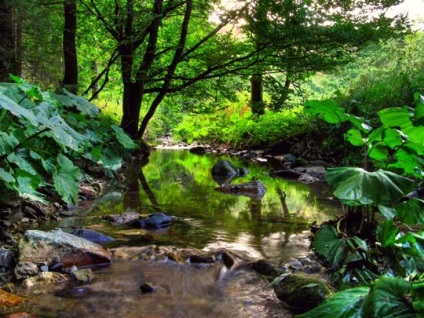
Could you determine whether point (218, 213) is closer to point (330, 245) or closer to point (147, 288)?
point (330, 245)

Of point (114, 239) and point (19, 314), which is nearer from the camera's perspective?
point (19, 314)

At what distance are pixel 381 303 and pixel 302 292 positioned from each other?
44.3 inches

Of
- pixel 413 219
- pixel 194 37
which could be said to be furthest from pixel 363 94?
pixel 413 219

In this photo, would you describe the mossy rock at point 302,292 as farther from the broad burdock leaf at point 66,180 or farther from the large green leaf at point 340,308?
the broad burdock leaf at point 66,180

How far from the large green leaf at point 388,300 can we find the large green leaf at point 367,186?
79cm

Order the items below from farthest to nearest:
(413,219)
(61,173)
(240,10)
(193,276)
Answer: (240,10) → (61,173) → (193,276) → (413,219)

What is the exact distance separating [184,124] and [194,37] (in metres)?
6.97

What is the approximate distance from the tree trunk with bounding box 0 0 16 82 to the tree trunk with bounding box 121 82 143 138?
154 inches

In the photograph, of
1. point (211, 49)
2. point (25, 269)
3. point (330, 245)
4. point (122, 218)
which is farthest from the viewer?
point (211, 49)

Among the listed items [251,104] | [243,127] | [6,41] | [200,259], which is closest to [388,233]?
[200,259]

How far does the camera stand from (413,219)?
87.8 inches

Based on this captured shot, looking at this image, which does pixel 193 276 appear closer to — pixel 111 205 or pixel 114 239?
pixel 114 239

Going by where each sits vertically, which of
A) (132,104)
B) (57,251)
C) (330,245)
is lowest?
(57,251)

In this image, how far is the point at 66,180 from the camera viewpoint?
2807mm
